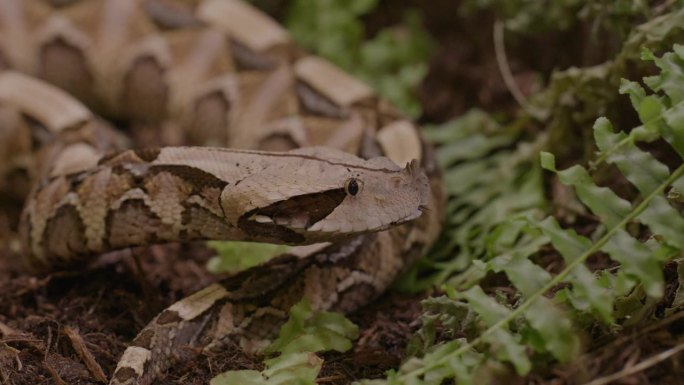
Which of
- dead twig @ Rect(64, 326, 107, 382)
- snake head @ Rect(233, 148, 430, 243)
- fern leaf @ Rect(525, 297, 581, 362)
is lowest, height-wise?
dead twig @ Rect(64, 326, 107, 382)

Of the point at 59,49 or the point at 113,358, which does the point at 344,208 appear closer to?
the point at 113,358

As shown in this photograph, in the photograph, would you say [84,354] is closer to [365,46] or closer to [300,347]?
[300,347]

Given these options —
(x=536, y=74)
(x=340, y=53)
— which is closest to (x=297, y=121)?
(x=340, y=53)

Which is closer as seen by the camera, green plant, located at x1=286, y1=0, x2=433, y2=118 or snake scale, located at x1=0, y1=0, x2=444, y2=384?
snake scale, located at x1=0, y1=0, x2=444, y2=384

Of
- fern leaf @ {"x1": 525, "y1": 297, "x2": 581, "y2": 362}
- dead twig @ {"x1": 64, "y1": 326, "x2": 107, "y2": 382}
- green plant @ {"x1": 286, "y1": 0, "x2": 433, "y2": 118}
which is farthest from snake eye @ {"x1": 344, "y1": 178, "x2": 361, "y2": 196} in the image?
green plant @ {"x1": 286, "y1": 0, "x2": 433, "y2": 118}

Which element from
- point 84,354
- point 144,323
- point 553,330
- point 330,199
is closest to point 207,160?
point 330,199

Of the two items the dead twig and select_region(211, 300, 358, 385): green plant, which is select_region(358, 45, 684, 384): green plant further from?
the dead twig

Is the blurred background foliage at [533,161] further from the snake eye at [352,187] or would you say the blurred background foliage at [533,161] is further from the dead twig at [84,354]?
the dead twig at [84,354]
